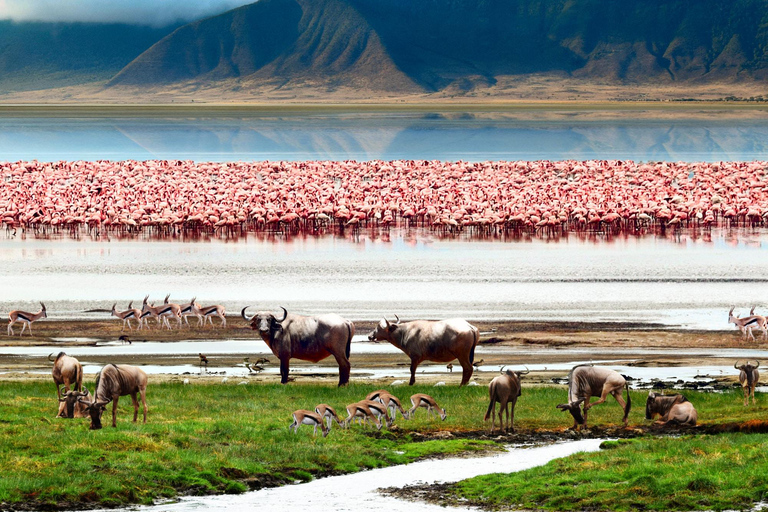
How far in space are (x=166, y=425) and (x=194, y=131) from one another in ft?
416

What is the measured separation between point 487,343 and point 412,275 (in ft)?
28.2

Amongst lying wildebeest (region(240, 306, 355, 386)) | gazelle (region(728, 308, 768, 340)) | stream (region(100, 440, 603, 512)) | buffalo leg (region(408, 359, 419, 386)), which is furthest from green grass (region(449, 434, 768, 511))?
gazelle (region(728, 308, 768, 340))

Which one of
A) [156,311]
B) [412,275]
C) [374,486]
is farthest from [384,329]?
[412,275]

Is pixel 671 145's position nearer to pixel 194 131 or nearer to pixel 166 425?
pixel 194 131

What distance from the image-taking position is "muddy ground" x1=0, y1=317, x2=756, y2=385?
2208cm

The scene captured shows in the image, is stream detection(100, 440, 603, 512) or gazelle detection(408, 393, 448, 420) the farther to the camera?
gazelle detection(408, 393, 448, 420)

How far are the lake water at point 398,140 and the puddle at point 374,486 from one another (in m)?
68.8

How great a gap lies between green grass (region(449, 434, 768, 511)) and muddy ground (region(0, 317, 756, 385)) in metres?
5.68

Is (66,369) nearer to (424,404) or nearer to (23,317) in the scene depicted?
(424,404)

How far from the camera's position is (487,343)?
2408 cm

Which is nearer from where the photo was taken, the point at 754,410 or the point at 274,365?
the point at 754,410

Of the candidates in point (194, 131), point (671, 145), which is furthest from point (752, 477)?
point (194, 131)

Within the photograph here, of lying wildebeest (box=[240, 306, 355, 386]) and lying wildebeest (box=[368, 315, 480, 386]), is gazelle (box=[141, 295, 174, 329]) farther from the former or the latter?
lying wildebeest (box=[368, 315, 480, 386])

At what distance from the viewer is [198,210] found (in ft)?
147
